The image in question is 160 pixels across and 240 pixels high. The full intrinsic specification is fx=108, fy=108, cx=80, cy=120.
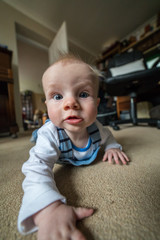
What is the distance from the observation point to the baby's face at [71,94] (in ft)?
0.96

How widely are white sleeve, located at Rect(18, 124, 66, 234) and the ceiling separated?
8.45 ft

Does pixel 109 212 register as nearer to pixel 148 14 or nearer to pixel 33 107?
pixel 148 14

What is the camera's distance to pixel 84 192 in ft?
0.83

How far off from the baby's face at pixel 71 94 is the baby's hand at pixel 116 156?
0.18 meters

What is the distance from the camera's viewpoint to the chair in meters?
0.93

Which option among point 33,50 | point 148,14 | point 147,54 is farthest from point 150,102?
point 33,50

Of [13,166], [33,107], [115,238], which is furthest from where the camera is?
[33,107]

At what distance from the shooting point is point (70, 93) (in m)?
0.29

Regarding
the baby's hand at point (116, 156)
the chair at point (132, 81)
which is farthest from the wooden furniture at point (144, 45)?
the baby's hand at point (116, 156)

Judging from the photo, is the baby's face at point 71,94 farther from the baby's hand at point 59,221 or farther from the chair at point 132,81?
the chair at point 132,81

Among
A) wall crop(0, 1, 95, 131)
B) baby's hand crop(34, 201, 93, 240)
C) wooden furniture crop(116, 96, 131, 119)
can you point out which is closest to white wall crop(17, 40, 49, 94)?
wall crop(0, 1, 95, 131)

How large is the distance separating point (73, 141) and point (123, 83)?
875 millimetres

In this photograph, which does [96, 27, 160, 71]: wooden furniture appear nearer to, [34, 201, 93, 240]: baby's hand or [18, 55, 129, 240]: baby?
[18, 55, 129, 240]: baby

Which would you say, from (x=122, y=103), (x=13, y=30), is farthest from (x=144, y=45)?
(x=13, y=30)
